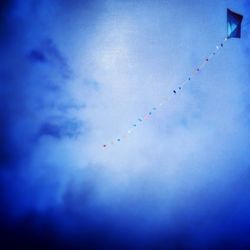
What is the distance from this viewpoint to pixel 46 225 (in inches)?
685

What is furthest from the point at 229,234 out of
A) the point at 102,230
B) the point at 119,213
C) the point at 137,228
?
the point at 102,230

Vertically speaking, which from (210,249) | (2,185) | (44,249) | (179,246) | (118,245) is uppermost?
(2,185)

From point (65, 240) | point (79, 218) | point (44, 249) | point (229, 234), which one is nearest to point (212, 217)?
point (229, 234)

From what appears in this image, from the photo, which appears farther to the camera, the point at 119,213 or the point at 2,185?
the point at 119,213

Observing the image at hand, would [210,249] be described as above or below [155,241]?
below

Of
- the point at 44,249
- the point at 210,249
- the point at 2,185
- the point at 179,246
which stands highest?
the point at 2,185

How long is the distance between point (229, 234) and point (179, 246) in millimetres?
4067

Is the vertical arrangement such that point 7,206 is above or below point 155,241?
above

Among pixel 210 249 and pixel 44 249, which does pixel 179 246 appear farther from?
pixel 44 249

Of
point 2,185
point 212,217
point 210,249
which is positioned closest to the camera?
point 2,185

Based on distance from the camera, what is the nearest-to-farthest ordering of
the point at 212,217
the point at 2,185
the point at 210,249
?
the point at 2,185 < the point at 212,217 < the point at 210,249

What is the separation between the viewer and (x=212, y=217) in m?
17.3

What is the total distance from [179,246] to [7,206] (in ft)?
44.0

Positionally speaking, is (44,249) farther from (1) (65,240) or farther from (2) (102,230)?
(2) (102,230)
